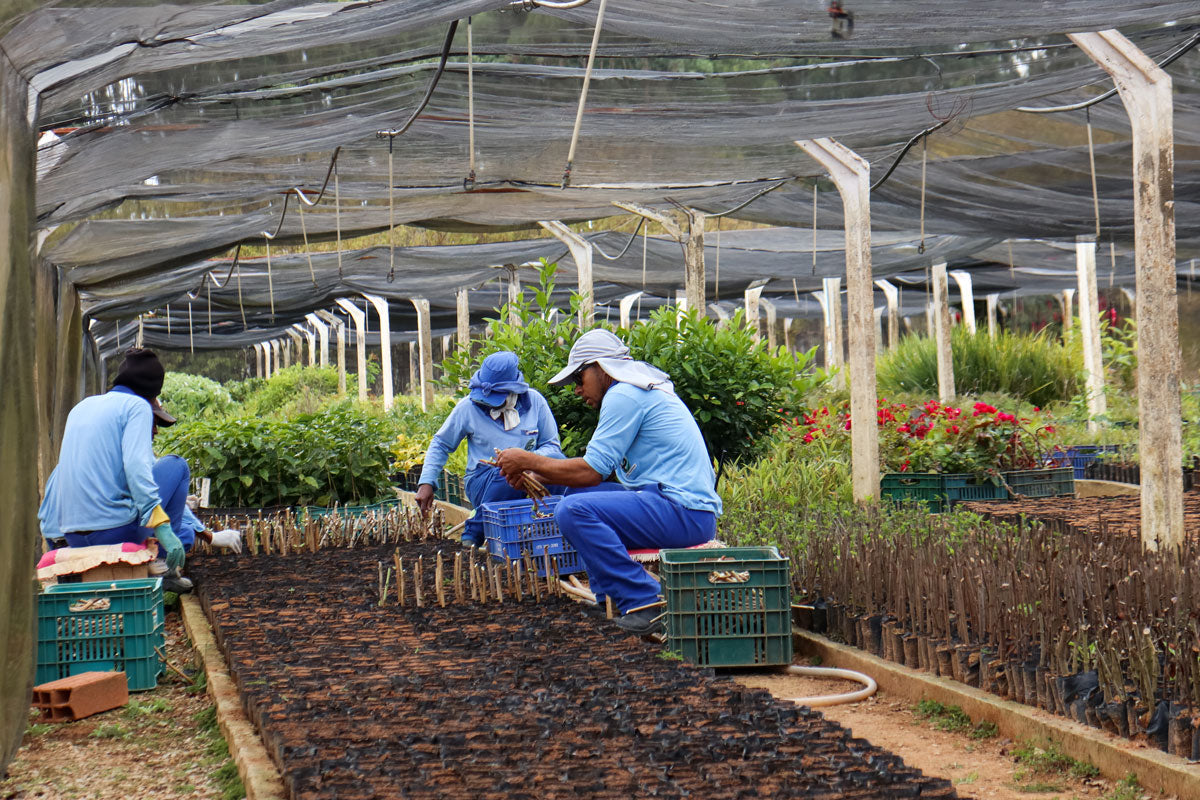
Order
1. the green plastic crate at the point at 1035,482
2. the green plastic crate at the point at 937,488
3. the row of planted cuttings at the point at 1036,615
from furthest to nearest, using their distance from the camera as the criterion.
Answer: the green plastic crate at the point at 1035,482, the green plastic crate at the point at 937,488, the row of planted cuttings at the point at 1036,615

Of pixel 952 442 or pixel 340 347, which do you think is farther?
pixel 340 347

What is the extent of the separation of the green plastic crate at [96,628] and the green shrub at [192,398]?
17.1m

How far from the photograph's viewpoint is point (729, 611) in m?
4.62

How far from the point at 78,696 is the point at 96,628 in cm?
53

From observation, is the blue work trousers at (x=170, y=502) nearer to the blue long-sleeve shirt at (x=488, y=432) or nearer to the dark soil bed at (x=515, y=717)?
the dark soil bed at (x=515, y=717)

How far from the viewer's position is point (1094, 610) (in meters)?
3.90

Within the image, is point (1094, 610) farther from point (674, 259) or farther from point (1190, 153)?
point (674, 259)

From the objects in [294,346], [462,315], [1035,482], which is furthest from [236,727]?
[294,346]

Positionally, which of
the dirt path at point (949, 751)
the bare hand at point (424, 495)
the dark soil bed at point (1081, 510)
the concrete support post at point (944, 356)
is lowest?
the dirt path at point (949, 751)

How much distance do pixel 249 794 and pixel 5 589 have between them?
1.06m

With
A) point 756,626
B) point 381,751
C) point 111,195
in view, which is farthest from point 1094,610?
point 111,195

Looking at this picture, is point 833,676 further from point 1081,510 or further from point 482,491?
point 1081,510

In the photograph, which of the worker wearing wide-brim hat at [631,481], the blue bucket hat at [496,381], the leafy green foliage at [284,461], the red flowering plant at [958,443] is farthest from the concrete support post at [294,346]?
the worker wearing wide-brim hat at [631,481]

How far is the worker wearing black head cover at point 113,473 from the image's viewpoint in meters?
5.43
